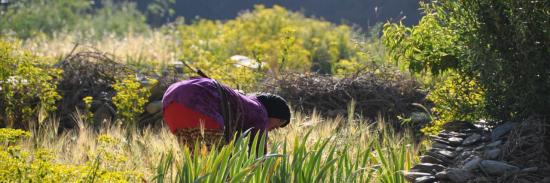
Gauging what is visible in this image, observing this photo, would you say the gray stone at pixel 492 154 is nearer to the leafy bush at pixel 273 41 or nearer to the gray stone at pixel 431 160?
the gray stone at pixel 431 160

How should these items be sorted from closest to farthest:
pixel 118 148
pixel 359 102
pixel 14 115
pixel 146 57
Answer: pixel 118 148, pixel 14 115, pixel 359 102, pixel 146 57

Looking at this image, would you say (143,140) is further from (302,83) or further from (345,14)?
(345,14)

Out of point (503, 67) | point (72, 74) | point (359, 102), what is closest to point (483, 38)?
point (503, 67)

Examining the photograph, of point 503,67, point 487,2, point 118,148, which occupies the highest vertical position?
point 487,2

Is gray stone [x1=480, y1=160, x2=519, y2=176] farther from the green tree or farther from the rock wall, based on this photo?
the green tree

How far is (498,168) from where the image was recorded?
509 cm

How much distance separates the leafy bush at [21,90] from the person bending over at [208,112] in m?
3.33

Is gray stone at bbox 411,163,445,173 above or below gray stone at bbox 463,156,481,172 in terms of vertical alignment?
below

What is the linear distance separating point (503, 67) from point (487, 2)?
1.22 feet

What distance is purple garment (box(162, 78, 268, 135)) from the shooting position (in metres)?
5.10

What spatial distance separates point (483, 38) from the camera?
556 centimetres

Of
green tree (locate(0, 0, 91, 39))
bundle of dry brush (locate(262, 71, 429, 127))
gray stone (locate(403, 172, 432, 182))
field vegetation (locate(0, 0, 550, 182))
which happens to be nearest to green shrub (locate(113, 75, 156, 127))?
field vegetation (locate(0, 0, 550, 182))

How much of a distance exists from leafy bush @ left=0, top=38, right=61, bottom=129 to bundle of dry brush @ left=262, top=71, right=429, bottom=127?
2.15 metres

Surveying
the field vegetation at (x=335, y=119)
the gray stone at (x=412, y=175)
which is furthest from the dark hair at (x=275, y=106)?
the gray stone at (x=412, y=175)
